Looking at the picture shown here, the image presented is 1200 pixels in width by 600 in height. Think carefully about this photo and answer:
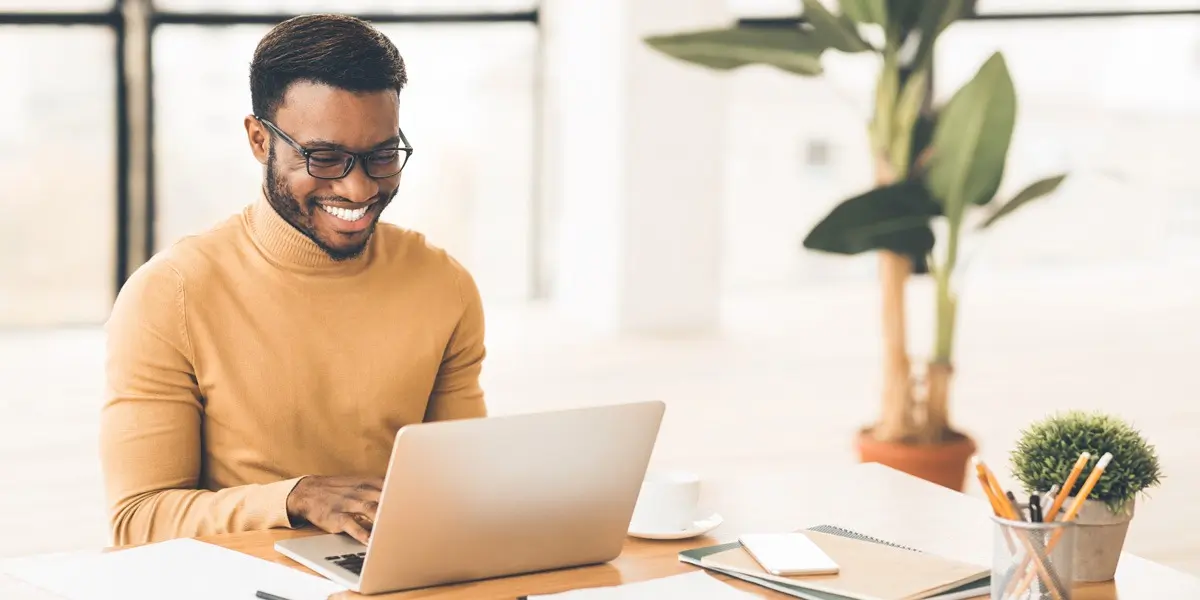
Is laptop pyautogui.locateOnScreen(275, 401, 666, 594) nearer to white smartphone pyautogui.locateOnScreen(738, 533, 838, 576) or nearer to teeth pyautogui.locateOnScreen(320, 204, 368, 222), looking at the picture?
white smartphone pyautogui.locateOnScreen(738, 533, 838, 576)

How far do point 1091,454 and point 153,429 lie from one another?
1092 mm

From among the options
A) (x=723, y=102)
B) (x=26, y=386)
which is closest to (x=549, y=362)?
(x=723, y=102)

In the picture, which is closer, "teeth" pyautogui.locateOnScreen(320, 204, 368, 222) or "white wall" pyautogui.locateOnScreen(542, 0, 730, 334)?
"teeth" pyautogui.locateOnScreen(320, 204, 368, 222)

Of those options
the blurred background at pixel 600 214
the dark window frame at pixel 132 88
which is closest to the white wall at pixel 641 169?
the blurred background at pixel 600 214

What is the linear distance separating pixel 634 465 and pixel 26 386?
152 inches

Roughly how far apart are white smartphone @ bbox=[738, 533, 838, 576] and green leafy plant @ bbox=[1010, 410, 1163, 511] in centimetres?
23

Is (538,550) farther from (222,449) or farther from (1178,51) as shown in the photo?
(1178,51)

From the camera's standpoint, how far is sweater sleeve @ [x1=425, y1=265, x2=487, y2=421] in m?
2.14

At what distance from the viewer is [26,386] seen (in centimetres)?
496

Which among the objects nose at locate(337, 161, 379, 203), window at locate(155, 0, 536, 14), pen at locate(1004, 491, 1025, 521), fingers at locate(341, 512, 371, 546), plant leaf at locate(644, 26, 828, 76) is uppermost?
window at locate(155, 0, 536, 14)

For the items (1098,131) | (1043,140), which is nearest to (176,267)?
(1043,140)

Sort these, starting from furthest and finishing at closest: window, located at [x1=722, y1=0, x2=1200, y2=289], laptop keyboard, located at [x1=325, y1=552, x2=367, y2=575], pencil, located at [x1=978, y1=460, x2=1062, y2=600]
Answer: window, located at [x1=722, y1=0, x2=1200, y2=289] < laptop keyboard, located at [x1=325, y1=552, x2=367, y2=575] < pencil, located at [x1=978, y1=460, x2=1062, y2=600]

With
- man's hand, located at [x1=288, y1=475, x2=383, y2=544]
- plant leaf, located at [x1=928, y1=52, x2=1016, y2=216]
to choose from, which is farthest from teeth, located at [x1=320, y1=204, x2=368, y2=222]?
plant leaf, located at [x1=928, y1=52, x2=1016, y2=216]

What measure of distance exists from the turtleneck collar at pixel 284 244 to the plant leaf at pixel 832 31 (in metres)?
1.65
